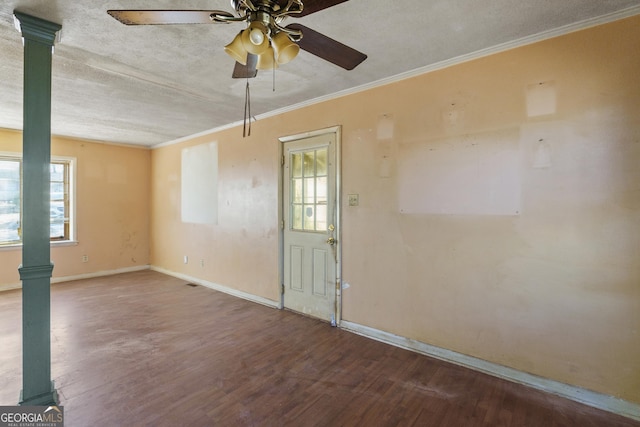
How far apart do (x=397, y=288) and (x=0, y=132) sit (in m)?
6.26

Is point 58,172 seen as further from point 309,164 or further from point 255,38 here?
point 255,38

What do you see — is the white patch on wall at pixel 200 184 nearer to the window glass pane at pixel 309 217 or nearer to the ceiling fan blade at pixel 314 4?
the window glass pane at pixel 309 217

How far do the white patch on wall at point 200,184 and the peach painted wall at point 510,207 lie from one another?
7.67 feet

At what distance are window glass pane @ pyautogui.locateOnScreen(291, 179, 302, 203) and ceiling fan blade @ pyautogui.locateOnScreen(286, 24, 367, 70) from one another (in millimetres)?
1999

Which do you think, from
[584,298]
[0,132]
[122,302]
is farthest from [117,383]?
[0,132]

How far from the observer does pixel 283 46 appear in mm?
1413

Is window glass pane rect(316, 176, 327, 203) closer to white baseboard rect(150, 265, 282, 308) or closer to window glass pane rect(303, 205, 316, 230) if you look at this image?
window glass pane rect(303, 205, 316, 230)

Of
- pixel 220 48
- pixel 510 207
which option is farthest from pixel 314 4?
pixel 510 207

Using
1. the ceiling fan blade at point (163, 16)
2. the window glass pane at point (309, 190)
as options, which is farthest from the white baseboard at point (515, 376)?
the ceiling fan blade at point (163, 16)

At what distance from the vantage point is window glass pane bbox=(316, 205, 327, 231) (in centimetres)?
346

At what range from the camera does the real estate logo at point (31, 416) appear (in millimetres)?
1826

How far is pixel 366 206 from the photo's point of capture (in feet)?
10.1

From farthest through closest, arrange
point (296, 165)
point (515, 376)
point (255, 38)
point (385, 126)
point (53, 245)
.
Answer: point (53, 245) < point (296, 165) < point (385, 126) < point (515, 376) < point (255, 38)

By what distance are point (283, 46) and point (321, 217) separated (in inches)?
88.7
